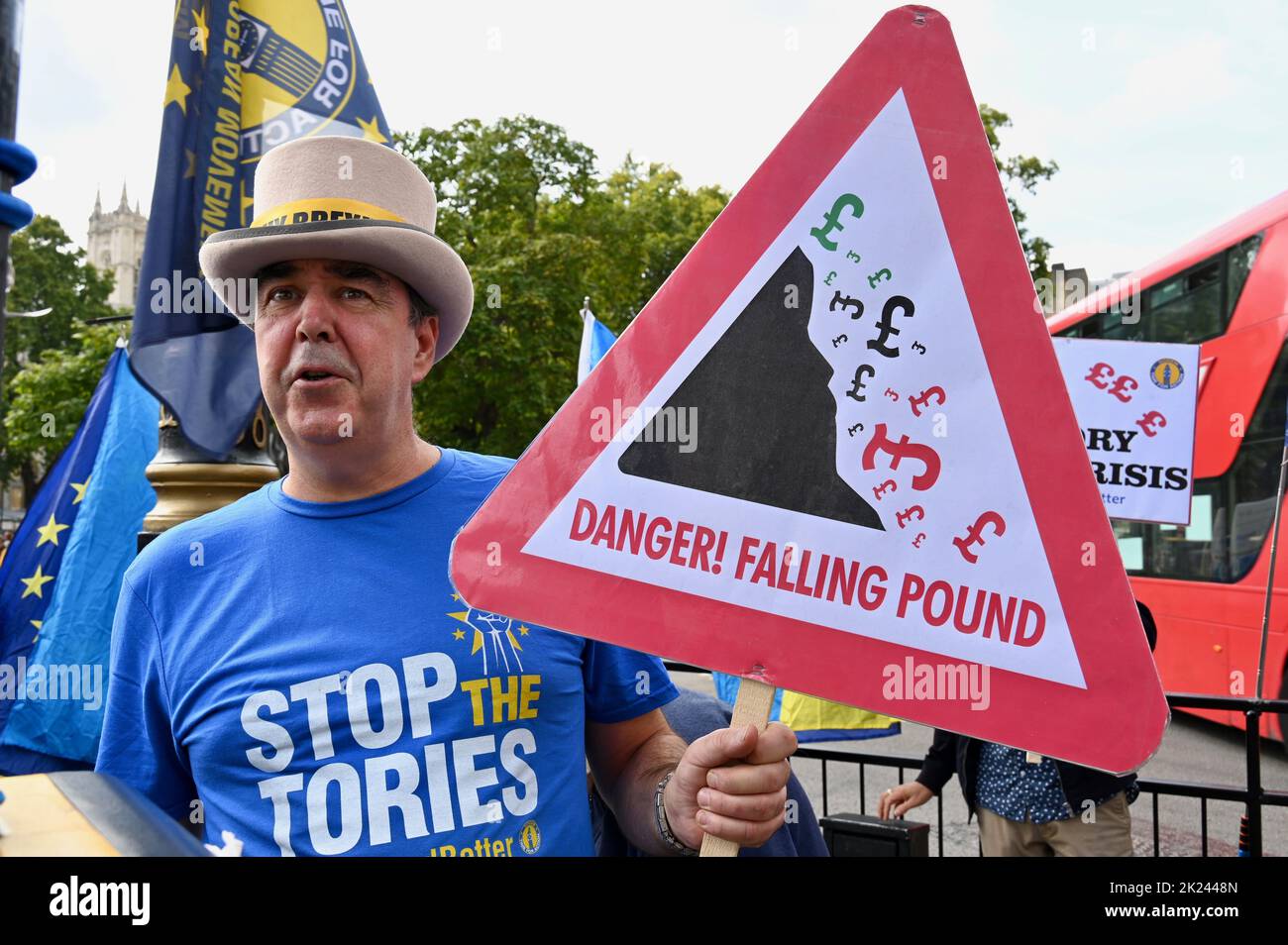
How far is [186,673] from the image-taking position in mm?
1664

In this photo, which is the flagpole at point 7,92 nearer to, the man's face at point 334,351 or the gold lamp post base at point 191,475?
the man's face at point 334,351

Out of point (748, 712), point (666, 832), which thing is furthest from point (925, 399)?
point (666, 832)

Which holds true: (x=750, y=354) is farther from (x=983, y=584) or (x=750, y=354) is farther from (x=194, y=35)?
(x=194, y=35)

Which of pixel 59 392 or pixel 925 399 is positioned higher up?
pixel 59 392

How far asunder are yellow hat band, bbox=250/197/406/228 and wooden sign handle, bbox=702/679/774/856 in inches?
46.3

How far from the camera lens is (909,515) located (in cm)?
131

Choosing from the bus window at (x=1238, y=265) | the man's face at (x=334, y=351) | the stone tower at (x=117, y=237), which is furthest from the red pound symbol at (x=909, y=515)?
the stone tower at (x=117, y=237)

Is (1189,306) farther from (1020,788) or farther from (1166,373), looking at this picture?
(1020,788)

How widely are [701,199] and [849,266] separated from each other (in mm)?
32657

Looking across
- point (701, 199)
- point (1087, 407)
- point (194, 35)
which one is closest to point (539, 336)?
point (701, 199)

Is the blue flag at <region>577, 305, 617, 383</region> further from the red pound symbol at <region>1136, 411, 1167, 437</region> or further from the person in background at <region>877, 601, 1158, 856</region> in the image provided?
the person in background at <region>877, 601, 1158, 856</region>

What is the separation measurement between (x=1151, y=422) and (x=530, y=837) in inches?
185

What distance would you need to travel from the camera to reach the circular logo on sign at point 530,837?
160 centimetres

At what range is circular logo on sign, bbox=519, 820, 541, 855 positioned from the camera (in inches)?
63.1
